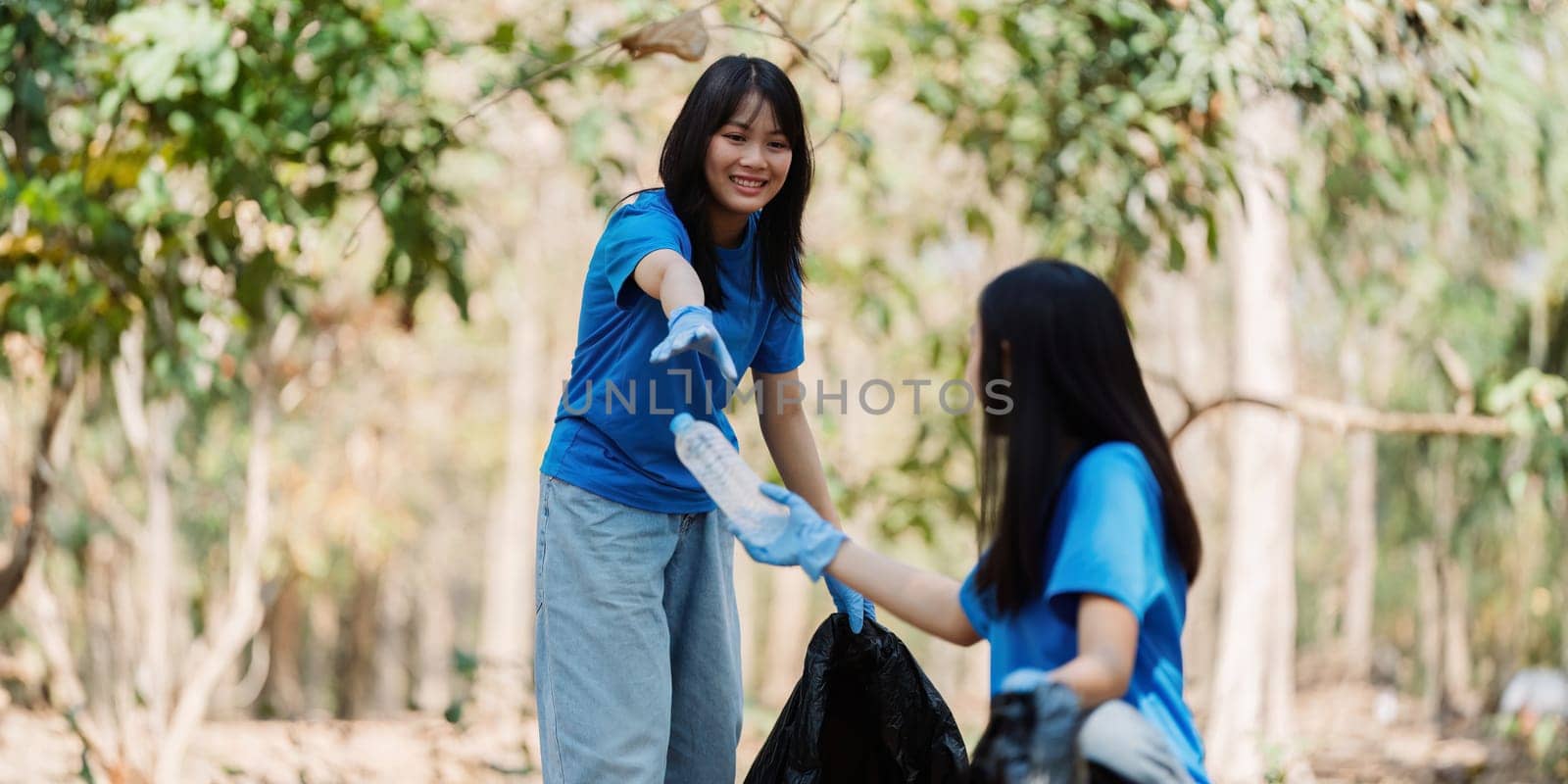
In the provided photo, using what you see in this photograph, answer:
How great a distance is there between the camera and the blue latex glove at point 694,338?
179 centimetres

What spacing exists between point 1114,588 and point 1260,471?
4569 millimetres

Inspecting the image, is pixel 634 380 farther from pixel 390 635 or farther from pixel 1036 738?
pixel 390 635

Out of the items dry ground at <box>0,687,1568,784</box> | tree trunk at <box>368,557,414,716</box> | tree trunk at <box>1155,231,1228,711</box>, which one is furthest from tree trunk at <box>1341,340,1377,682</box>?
tree trunk at <box>368,557,414,716</box>

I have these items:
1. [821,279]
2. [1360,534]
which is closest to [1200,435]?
[1360,534]

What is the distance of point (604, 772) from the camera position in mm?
2121

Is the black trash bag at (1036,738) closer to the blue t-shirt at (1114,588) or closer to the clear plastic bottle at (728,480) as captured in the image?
the blue t-shirt at (1114,588)

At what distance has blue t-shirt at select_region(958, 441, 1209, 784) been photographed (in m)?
1.69

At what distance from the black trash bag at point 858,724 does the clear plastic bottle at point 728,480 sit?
0.47 meters

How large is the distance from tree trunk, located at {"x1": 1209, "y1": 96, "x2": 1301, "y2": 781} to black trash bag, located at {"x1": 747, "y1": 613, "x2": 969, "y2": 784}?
3560 mm

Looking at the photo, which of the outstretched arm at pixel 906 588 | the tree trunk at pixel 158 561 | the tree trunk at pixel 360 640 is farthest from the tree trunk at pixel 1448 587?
the tree trunk at pixel 360 640

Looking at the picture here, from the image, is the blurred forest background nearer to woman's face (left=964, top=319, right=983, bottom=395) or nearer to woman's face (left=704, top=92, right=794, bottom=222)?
woman's face (left=704, top=92, right=794, bottom=222)

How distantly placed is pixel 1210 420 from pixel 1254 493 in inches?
191

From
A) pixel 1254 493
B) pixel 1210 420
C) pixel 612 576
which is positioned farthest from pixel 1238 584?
pixel 1210 420

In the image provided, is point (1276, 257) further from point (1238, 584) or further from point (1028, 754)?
point (1028, 754)
